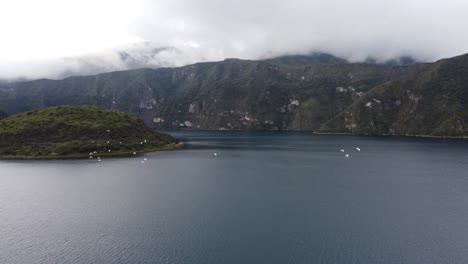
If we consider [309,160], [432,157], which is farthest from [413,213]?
[432,157]

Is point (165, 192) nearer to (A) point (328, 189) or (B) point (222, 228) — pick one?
(B) point (222, 228)

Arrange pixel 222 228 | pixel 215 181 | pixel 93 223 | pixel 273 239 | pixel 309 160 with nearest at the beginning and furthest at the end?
1. pixel 273 239
2. pixel 222 228
3. pixel 93 223
4. pixel 215 181
5. pixel 309 160

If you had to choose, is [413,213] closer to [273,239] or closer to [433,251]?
[433,251]

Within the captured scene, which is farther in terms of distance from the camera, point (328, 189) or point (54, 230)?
point (328, 189)

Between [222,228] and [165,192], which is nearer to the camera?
[222,228]

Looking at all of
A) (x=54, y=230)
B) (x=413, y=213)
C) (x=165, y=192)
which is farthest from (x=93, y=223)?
(x=413, y=213)

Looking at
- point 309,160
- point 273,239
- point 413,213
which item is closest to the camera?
point 273,239
